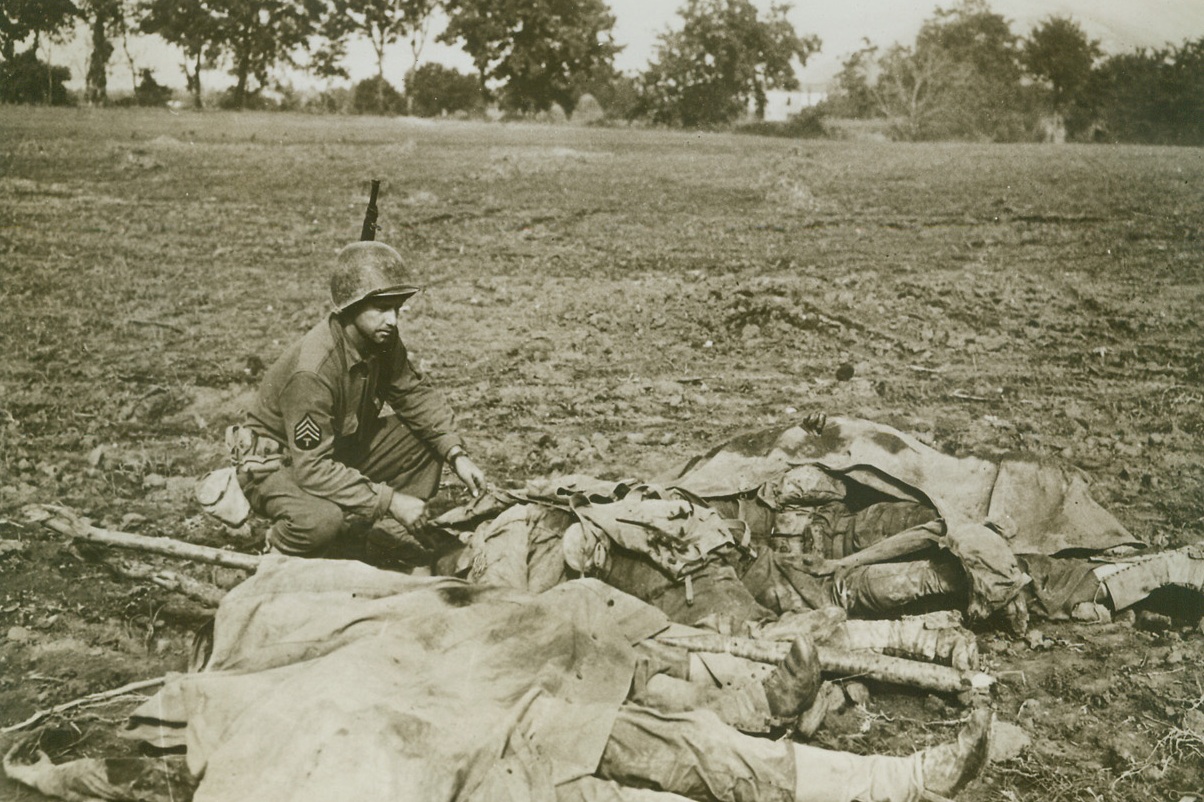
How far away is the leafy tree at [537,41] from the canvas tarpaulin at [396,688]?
639 inches

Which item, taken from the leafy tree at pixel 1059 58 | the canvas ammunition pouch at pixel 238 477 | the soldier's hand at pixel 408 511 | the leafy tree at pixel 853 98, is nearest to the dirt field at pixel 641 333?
the canvas ammunition pouch at pixel 238 477

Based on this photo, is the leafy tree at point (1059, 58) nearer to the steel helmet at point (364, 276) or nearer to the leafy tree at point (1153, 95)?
the leafy tree at point (1153, 95)

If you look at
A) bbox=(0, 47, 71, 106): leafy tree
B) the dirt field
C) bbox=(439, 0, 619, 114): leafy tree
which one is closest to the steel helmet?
the dirt field

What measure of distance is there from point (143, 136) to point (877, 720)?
524 inches

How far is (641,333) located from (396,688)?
5295 millimetres

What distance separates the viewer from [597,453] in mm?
5453

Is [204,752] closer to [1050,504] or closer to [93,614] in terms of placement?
[93,614]

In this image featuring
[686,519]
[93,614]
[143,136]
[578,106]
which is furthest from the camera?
[578,106]

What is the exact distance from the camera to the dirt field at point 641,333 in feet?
11.3

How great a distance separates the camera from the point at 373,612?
287 centimetres

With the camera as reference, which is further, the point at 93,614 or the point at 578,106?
the point at 578,106

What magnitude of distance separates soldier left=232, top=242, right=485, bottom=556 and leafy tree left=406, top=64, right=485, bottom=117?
23.4 meters

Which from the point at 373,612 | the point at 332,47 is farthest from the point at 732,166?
the point at 373,612

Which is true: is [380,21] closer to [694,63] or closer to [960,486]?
[694,63]
